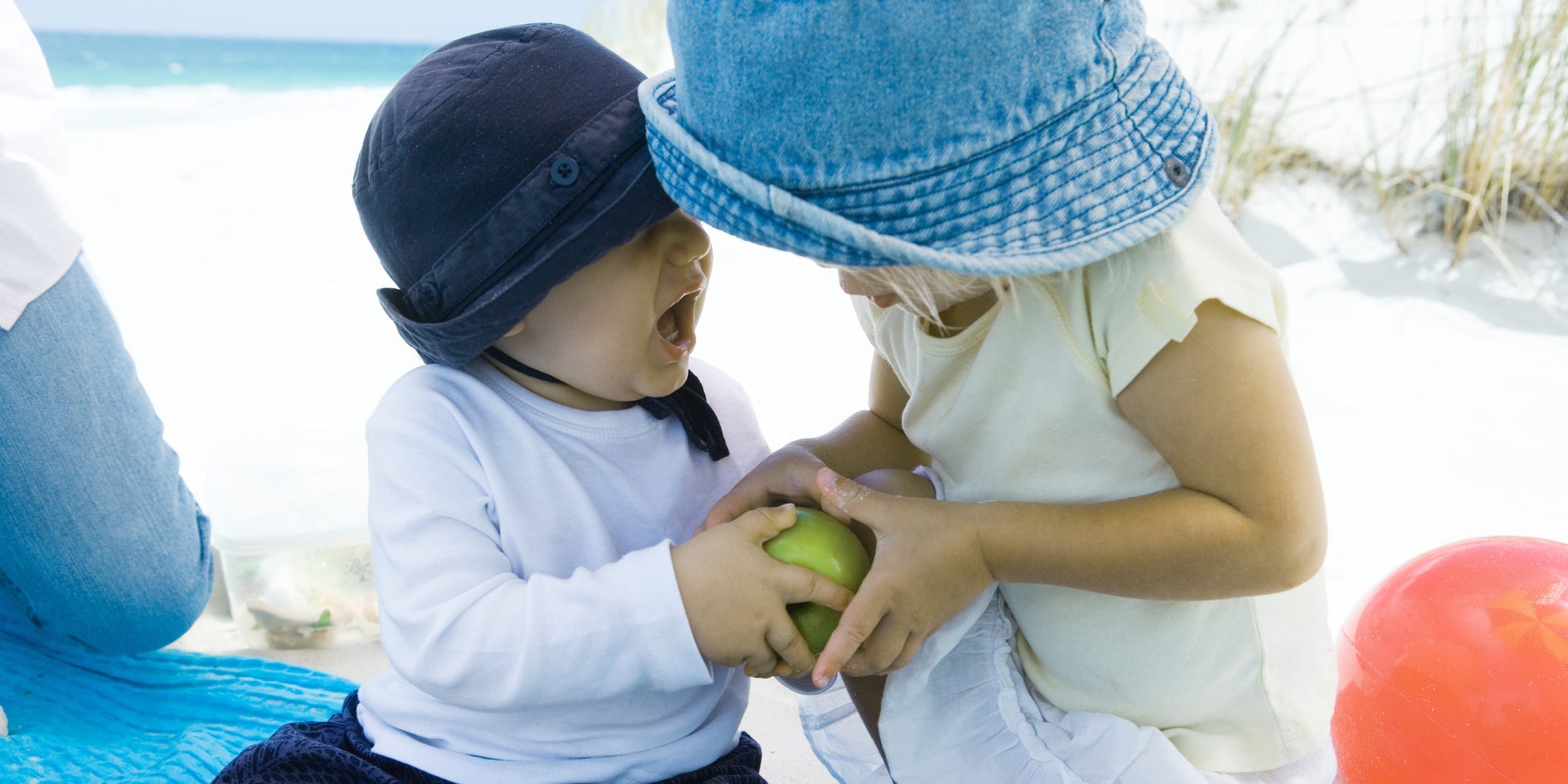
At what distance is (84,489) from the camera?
2.13m

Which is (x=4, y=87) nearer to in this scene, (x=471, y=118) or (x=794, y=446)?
(x=471, y=118)

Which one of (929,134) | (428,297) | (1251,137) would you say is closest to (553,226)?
(428,297)

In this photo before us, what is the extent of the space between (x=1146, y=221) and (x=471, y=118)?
31.8 inches

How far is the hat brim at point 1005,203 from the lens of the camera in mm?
1078

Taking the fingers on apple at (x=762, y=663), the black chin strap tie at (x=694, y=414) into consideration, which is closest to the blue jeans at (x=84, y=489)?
the black chin strap tie at (x=694, y=414)

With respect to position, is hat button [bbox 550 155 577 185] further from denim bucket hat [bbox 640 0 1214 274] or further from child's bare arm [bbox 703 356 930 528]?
child's bare arm [bbox 703 356 930 528]

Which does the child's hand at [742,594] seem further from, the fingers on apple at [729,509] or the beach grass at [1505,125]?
the beach grass at [1505,125]

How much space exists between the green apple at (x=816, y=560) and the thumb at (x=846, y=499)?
0.09ft

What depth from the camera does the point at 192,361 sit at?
194 inches

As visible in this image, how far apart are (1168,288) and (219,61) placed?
29.5 m

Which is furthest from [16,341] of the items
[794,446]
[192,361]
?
[192,361]

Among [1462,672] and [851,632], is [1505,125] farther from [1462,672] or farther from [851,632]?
[851,632]

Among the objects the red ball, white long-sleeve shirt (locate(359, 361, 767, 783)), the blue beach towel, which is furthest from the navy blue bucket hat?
the red ball

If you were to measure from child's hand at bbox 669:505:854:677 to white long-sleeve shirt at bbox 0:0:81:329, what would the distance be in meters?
1.44
